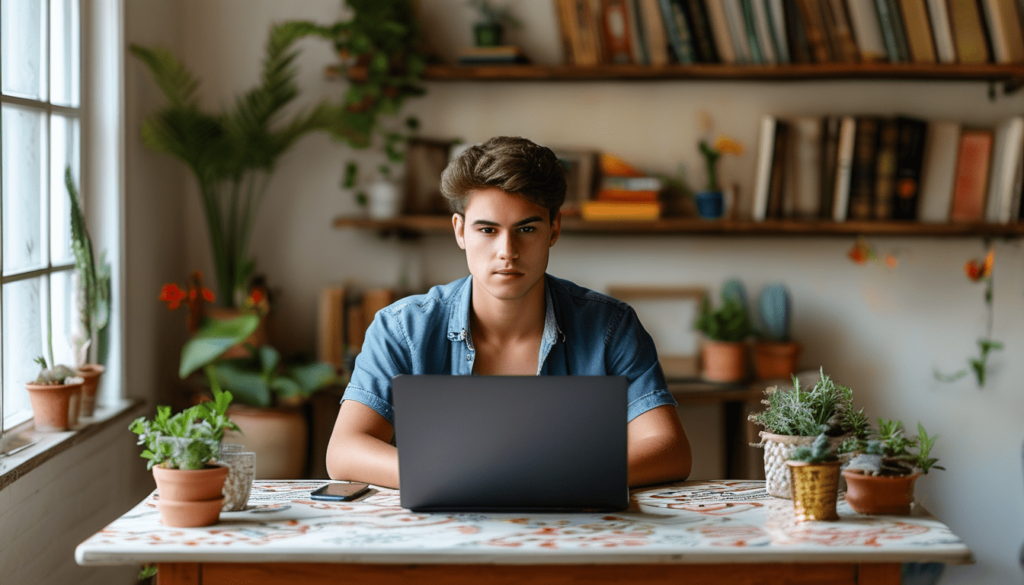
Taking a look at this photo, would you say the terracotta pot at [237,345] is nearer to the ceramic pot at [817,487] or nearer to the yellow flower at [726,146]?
the yellow flower at [726,146]

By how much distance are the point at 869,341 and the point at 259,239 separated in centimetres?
228

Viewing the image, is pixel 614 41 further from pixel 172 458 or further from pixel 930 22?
pixel 172 458

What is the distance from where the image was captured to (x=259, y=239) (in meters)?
3.28

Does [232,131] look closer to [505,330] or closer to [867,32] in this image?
[505,330]

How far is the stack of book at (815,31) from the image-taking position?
304cm

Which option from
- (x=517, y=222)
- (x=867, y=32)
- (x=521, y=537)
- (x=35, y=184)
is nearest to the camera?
(x=521, y=537)

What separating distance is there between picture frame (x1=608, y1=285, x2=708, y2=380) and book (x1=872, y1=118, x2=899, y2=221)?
669 millimetres

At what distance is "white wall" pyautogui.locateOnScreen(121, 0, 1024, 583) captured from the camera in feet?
10.6

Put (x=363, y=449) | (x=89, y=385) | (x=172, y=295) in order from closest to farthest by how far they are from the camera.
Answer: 1. (x=363, y=449)
2. (x=89, y=385)
3. (x=172, y=295)

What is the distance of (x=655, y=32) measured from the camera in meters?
3.08

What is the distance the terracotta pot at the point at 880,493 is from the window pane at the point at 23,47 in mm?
2023

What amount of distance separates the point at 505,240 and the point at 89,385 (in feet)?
4.50

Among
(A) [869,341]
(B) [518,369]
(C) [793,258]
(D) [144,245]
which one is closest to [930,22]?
(C) [793,258]

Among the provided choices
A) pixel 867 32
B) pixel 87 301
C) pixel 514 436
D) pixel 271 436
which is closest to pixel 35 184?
pixel 87 301
